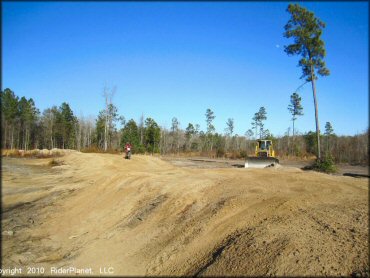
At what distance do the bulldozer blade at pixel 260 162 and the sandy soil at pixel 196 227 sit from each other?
8171 millimetres

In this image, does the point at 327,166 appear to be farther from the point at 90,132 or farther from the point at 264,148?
the point at 90,132

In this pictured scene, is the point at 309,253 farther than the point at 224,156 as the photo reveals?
No

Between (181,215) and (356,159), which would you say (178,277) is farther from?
(356,159)

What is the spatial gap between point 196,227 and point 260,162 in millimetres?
14208

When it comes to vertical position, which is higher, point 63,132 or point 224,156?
point 63,132

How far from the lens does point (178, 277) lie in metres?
5.91

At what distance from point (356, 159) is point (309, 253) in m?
38.7

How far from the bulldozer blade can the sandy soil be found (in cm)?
817

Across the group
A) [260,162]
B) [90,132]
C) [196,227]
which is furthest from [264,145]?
[90,132]

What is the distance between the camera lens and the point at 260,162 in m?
21.1

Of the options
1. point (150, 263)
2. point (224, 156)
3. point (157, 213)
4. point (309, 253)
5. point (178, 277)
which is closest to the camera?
point (309, 253)

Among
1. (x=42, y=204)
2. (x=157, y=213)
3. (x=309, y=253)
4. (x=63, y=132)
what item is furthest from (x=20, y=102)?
(x=309, y=253)

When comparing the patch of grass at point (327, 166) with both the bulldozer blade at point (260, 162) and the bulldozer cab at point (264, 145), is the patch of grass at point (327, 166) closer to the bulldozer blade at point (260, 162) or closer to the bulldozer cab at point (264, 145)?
the bulldozer blade at point (260, 162)

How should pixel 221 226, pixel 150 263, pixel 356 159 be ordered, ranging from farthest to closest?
1. pixel 356 159
2. pixel 221 226
3. pixel 150 263
